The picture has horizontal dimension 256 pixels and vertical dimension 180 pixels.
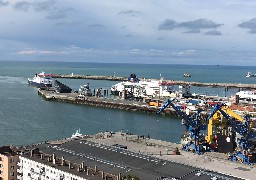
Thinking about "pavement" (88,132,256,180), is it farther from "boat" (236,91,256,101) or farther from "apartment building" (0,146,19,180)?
"boat" (236,91,256,101)

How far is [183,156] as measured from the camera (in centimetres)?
3494

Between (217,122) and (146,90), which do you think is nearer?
(217,122)

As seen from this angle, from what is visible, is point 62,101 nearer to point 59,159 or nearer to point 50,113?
point 50,113

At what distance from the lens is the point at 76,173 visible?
2497 cm

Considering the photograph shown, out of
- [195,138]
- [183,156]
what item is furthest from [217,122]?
[183,156]

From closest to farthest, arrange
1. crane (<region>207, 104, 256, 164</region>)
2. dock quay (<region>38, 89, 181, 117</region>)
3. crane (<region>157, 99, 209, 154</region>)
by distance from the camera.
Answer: crane (<region>207, 104, 256, 164</region>)
crane (<region>157, 99, 209, 154</region>)
dock quay (<region>38, 89, 181, 117</region>)

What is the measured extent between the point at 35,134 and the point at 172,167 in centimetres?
2586

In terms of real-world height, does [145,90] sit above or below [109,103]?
above

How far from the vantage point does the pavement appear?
31134 mm

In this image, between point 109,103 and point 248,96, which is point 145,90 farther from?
point 248,96

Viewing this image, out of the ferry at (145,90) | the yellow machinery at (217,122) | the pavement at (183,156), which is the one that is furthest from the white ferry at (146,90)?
the pavement at (183,156)

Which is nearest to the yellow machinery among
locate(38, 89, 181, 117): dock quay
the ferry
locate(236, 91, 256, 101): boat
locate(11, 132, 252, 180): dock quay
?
locate(11, 132, 252, 180): dock quay

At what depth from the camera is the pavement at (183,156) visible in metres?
31.1

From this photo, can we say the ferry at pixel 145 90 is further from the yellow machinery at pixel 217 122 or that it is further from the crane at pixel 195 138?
the crane at pixel 195 138
